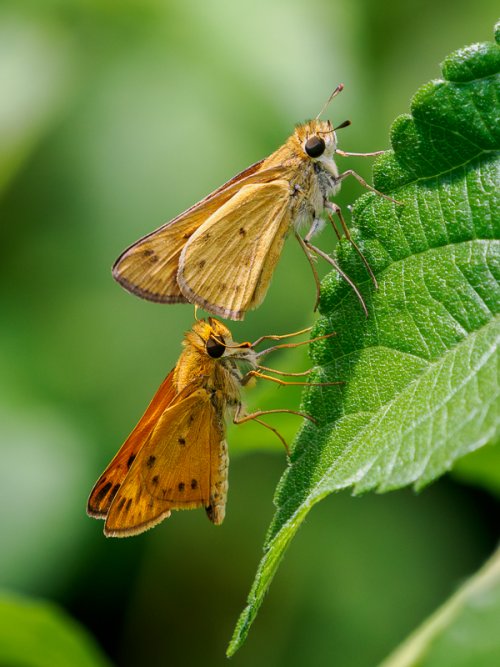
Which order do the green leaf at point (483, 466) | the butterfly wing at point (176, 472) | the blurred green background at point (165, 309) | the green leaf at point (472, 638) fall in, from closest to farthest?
1. the green leaf at point (472, 638)
2. the green leaf at point (483, 466)
3. the butterfly wing at point (176, 472)
4. the blurred green background at point (165, 309)

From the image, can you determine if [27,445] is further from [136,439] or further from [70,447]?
[136,439]

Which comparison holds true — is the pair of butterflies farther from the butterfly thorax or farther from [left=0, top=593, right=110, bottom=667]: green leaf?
[left=0, top=593, right=110, bottom=667]: green leaf

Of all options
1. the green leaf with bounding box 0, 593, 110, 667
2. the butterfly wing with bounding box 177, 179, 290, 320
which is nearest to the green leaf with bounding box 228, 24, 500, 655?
the butterfly wing with bounding box 177, 179, 290, 320

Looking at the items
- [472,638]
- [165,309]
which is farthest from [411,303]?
[165,309]

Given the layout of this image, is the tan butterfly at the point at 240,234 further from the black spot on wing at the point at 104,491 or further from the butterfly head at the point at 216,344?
the black spot on wing at the point at 104,491

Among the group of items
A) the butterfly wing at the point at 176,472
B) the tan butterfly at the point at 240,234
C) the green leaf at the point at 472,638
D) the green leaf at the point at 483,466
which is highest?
the tan butterfly at the point at 240,234

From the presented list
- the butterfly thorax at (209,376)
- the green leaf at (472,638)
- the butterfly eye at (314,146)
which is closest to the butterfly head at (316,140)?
the butterfly eye at (314,146)

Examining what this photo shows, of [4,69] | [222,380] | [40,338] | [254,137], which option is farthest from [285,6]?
[222,380]
